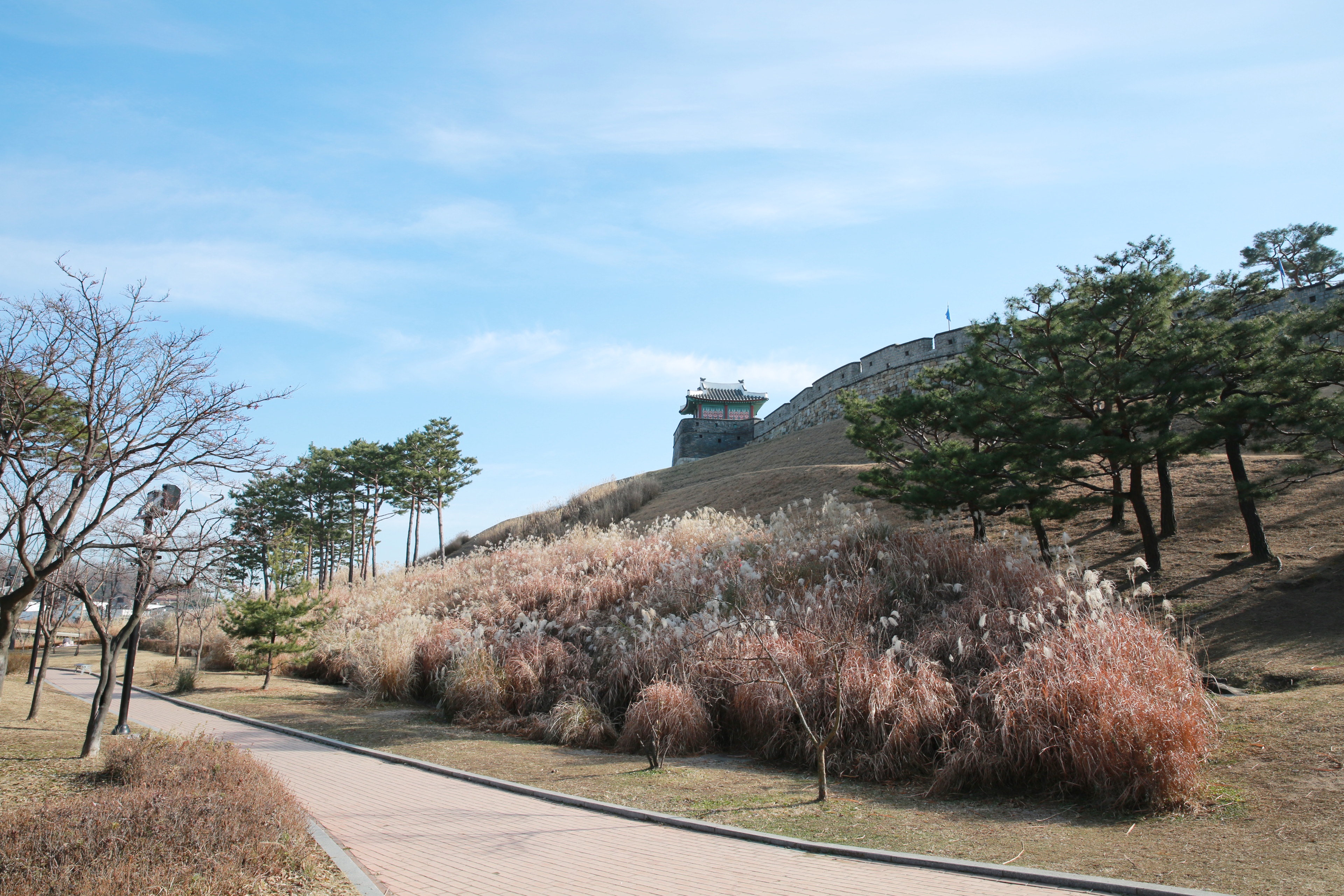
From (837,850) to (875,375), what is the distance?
3301 cm

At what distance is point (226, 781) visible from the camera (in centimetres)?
559

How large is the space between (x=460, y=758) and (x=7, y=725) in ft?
22.0

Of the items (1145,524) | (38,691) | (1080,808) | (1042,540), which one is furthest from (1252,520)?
(38,691)

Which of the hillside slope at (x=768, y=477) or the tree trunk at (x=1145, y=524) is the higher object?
the hillside slope at (x=768, y=477)

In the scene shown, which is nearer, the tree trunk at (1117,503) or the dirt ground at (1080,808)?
the dirt ground at (1080,808)

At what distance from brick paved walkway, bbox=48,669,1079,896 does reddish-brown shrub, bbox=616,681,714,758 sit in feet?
7.50

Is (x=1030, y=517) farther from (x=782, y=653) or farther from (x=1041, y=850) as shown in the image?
(x=1041, y=850)

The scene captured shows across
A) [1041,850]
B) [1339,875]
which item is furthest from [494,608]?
[1339,875]

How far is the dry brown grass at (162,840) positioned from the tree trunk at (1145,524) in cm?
1362

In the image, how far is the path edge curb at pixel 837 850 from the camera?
14.4ft

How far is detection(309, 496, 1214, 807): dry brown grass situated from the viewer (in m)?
6.73

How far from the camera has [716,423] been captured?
179ft

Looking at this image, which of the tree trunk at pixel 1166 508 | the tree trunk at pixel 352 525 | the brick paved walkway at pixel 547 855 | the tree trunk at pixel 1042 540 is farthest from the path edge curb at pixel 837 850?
the tree trunk at pixel 352 525

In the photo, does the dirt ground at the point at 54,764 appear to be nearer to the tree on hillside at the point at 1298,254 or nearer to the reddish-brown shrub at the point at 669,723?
the reddish-brown shrub at the point at 669,723
